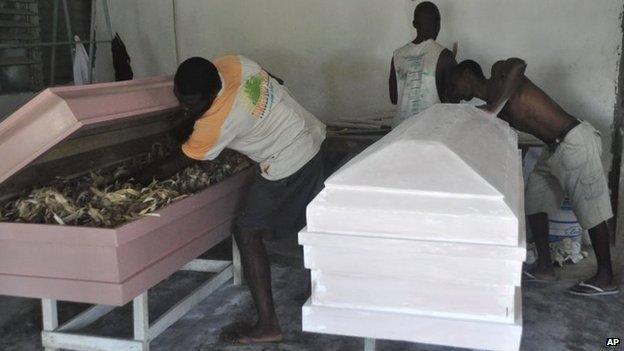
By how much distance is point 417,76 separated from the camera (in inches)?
138

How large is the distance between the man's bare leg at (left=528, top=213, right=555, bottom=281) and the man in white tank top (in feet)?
2.91

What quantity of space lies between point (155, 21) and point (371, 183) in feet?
12.3

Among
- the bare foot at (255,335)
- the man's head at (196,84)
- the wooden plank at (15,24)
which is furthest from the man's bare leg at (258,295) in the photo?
the wooden plank at (15,24)

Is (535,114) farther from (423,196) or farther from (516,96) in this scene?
(423,196)

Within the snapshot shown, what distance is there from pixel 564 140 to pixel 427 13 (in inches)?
38.9

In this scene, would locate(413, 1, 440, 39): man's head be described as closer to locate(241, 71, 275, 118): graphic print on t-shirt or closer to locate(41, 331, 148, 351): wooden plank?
locate(241, 71, 275, 118): graphic print on t-shirt

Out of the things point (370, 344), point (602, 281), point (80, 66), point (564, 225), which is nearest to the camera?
point (370, 344)

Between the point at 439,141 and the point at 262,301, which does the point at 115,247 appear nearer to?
the point at 262,301

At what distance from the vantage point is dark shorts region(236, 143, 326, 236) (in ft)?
9.43

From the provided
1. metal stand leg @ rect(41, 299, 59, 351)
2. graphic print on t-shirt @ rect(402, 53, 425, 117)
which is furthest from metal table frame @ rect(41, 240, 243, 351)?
graphic print on t-shirt @ rect(402, 53, 425, 117)

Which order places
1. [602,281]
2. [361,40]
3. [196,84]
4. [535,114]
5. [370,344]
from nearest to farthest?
[370,344]
[196,84]
[535,114]
[602,281]
[361,40]

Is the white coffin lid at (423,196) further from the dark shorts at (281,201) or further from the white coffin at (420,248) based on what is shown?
the dark shorts at (281,201)

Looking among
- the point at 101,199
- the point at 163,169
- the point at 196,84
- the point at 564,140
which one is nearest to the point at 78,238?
the point at 101,199

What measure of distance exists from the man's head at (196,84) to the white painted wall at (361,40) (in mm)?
2187
